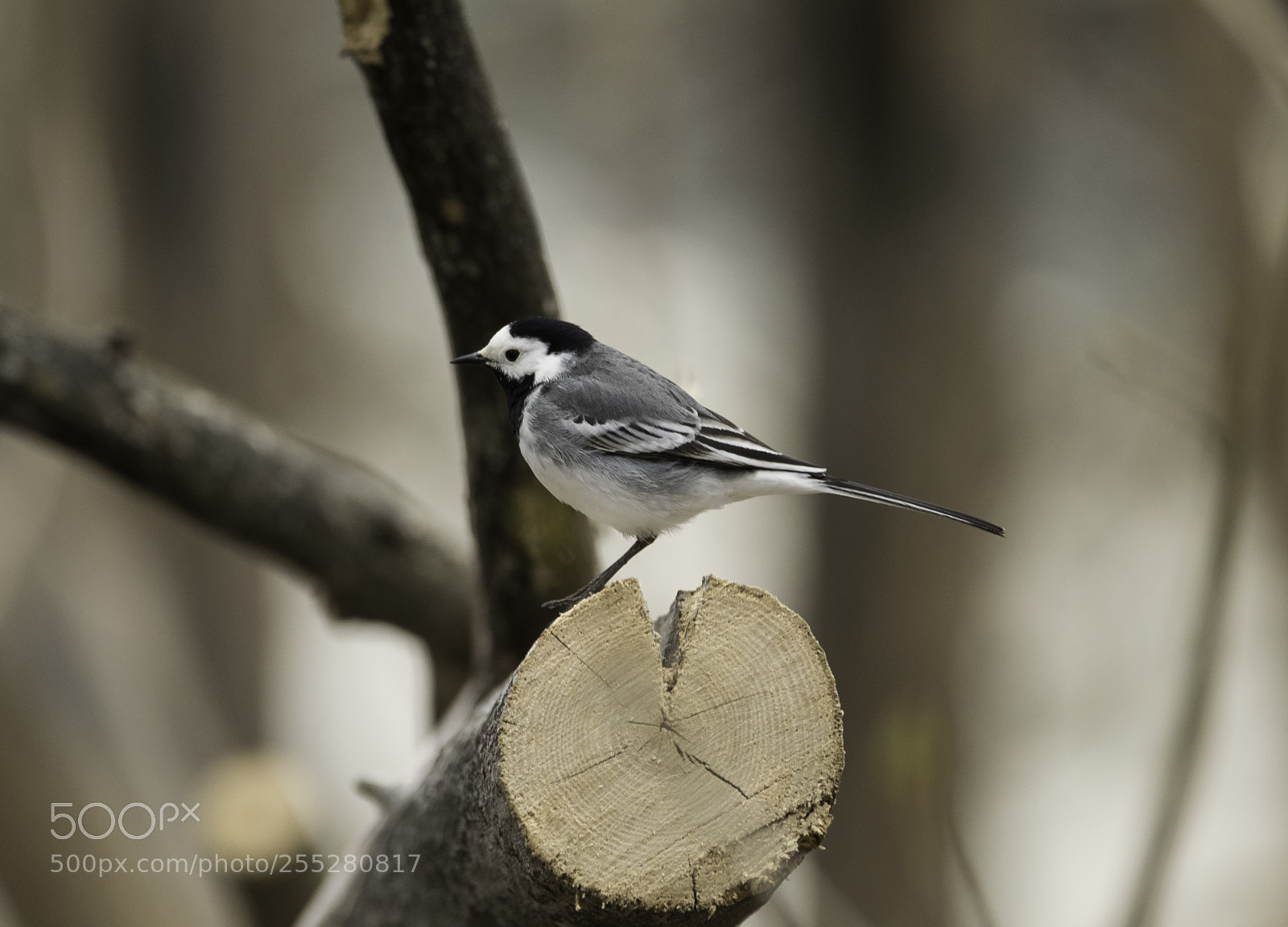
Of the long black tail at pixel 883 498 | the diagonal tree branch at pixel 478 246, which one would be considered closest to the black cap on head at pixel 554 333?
the diagonal tree branch at pixel 478 246

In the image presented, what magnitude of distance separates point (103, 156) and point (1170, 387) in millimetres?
5492

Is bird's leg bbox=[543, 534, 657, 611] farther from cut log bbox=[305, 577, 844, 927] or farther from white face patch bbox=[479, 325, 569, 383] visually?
cut log bbox=[305, 577, 844, 927]

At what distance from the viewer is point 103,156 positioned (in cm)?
557

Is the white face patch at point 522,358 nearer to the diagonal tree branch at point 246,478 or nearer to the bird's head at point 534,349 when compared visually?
the bird's head at point 534,349

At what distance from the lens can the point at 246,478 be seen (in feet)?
11.1

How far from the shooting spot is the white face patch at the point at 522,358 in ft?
7.49

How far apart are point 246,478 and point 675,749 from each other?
2373 mm

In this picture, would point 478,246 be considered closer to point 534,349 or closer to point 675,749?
point 534,349

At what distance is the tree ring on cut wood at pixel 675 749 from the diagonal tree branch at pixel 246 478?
87.5 inches

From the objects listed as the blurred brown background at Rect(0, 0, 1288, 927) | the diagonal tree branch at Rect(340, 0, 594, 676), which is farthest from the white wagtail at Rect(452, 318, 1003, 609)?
the blurred brown background at Rect(0, 0, 1288, 927)

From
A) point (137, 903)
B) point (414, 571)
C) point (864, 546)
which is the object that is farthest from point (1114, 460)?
point (137, 903)

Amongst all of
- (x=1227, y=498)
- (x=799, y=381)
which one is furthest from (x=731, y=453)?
(x=799, y=381)

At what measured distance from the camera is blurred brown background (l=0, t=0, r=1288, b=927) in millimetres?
4441

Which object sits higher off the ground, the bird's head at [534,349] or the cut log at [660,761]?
the bird's head at [534,349]
